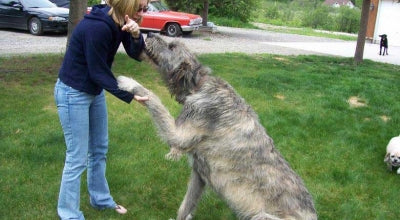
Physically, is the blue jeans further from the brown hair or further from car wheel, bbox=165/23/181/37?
car wheel, bbox=165/23/181/37

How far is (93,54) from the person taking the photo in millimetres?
3277

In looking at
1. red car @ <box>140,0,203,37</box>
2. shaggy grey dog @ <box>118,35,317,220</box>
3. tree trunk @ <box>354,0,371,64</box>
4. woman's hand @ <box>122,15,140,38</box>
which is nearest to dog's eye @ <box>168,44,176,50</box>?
shaggy grey dog @ <box>118,35,317,220</box>

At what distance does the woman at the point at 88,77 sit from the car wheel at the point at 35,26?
580 inches

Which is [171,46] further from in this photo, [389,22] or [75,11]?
[389,22]

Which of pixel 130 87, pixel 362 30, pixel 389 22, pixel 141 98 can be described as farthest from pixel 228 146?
pixel 389 22

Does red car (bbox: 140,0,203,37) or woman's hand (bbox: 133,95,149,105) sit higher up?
red car (bbox: 140,0,203,37)

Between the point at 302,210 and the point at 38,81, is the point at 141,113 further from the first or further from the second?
the point at 302,210

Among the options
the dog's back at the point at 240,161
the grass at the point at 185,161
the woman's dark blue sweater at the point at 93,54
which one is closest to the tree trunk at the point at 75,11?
the grass at the point at 185,161

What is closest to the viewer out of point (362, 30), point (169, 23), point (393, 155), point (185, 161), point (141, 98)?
point (141, 98)

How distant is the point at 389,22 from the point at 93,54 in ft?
91.4

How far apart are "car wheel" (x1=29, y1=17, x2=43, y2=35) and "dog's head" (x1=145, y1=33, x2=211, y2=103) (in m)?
14.8

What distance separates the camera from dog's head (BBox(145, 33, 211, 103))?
379 cm

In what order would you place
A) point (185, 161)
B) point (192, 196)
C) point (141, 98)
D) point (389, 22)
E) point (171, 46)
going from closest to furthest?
point (141, 98)
point (171, 46)
point (192, 196)
point (185, 161)
point (389, 22)

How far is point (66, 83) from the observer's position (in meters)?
3.47
